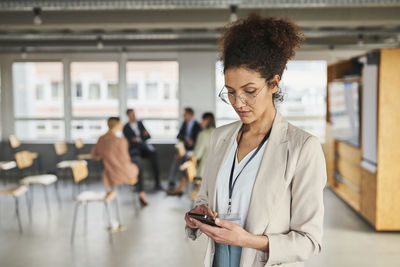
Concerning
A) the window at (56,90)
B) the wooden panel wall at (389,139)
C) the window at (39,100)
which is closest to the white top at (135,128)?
the window at (39,100)

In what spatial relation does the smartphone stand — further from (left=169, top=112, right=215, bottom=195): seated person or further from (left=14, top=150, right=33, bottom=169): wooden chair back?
(left=14, top=150, right=33, bottom=169): wooden chair back

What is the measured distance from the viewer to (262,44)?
53.5 inches

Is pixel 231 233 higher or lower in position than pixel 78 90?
lower

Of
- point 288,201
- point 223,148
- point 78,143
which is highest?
point 223,148

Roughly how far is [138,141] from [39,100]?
3.70m

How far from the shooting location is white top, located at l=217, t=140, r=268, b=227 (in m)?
1.42

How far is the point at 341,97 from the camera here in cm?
759

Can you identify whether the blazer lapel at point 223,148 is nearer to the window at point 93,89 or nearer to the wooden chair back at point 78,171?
the wooden chair back at point 78,171

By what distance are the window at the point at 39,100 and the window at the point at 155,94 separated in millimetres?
1885

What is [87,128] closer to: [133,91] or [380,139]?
[133,91]

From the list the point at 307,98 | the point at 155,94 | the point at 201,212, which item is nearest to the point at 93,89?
the point at 155,94

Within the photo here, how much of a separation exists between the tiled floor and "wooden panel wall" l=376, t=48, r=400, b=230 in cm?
39

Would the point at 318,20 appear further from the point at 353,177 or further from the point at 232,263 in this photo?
the point at 232,263

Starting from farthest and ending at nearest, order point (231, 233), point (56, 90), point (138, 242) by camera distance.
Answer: point (56, 90) < point (138, 242) < point (231, 233)
